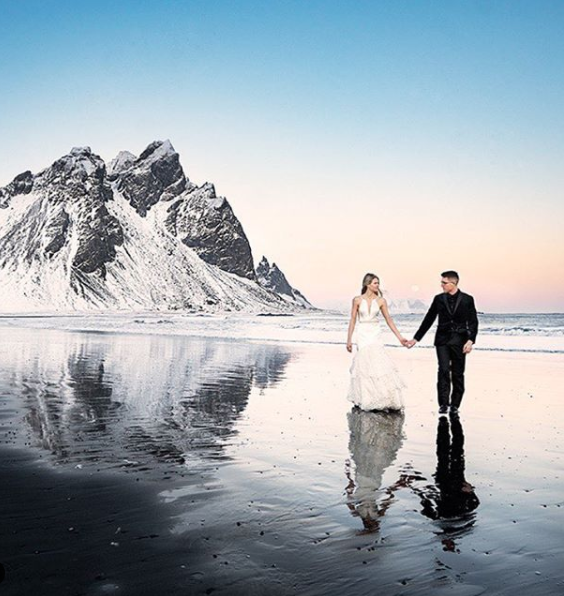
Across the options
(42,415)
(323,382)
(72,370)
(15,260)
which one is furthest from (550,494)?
(15,260)

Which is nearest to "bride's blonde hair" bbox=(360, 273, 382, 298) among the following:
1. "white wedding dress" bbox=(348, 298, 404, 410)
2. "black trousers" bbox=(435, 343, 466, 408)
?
"white wedding dress" bbox=(348, 298, 404, 410)

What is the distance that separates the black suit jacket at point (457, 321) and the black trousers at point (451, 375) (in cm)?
15

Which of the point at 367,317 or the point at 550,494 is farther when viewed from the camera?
the point at 367,317

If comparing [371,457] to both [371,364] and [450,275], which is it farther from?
[450,275]

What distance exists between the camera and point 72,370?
17.0m

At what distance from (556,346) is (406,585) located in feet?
99.4

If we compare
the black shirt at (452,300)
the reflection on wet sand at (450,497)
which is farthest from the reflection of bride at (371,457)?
the black shirt at (452,300)

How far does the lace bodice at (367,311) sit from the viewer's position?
12023mm

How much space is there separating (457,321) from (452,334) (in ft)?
0.95

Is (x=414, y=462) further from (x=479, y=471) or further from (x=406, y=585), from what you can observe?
(x=406, y=585)

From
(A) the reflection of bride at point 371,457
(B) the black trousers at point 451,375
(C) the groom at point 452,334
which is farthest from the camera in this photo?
(C) the groom at point 452,334

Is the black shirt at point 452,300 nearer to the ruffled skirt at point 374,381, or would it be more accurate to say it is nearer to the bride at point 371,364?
the bride at point 371,364

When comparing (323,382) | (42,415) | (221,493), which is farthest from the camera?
(323,382)

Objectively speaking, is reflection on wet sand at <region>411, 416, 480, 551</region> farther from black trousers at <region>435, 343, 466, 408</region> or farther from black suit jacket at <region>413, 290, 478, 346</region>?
black suit jacket at <region>413, 290, 478, 346</region>
